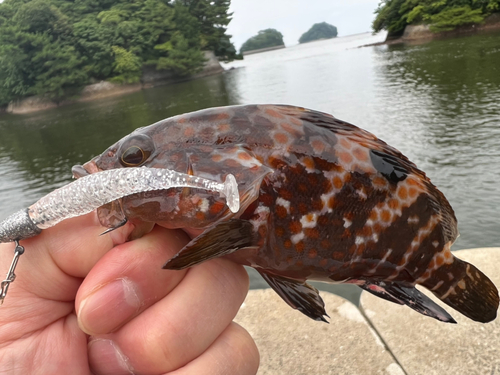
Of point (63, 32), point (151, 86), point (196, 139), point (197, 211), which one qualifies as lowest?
point (151, 86)

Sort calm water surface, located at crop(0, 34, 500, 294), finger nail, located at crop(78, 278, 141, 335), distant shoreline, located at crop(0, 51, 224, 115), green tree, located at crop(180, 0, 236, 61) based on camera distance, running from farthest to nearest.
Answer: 1. green tree, located at crop(180, 0, 236, 61)
2. distant shoreline, located at crop(0, 51, 224, 115)
3. calm water surface, located at crop(0, 34, 500, 294)
4. finger nail, located at crop(78, 278, 141, 335)

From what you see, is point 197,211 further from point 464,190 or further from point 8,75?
point 8,75

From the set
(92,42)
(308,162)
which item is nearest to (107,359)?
(308,162)

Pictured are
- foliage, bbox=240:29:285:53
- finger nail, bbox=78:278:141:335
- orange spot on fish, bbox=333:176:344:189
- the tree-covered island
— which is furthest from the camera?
foliage, bbox=240:29:285:53

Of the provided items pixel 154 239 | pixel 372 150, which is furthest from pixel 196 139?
pixel 372 150

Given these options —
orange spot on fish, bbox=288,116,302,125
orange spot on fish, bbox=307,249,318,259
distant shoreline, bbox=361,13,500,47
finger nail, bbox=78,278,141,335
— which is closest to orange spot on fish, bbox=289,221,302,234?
orange spot on fish, bbox=307,249,318,259

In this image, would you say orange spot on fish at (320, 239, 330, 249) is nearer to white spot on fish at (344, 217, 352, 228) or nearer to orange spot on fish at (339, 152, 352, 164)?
white spot on fish at (344, 217, 352, 228)
